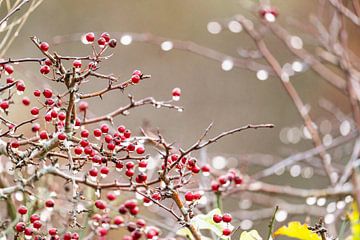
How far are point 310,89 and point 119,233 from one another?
91 cm

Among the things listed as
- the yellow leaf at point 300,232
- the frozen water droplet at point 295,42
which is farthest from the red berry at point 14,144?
the frozen water droplet at point 295,42

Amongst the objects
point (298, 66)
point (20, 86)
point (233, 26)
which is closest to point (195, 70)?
point (233, 26)

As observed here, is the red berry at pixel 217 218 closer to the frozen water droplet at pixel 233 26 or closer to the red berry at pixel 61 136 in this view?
the red berry at pixel 61 136

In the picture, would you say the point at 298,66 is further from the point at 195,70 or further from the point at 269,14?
the point at 195,70

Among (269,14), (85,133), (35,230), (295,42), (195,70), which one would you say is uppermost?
(195,70)

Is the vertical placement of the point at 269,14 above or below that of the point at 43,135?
above

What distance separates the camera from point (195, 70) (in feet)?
7.04

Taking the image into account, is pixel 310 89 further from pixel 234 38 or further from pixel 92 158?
pixel 92 158

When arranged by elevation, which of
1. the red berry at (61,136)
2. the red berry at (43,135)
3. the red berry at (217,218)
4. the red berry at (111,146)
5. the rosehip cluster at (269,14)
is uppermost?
the rosehip cluster at (269,14)

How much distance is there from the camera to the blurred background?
82.3 inches

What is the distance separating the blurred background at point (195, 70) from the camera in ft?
6.86

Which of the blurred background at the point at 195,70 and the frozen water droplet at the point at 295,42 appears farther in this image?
the blurred background at the point at 195,70

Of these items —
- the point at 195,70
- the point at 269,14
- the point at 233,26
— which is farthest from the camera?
the point at 195,70

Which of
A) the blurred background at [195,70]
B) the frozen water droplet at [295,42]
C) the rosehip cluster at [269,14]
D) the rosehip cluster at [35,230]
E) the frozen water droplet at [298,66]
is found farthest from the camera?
the blurred background at [195,70]
